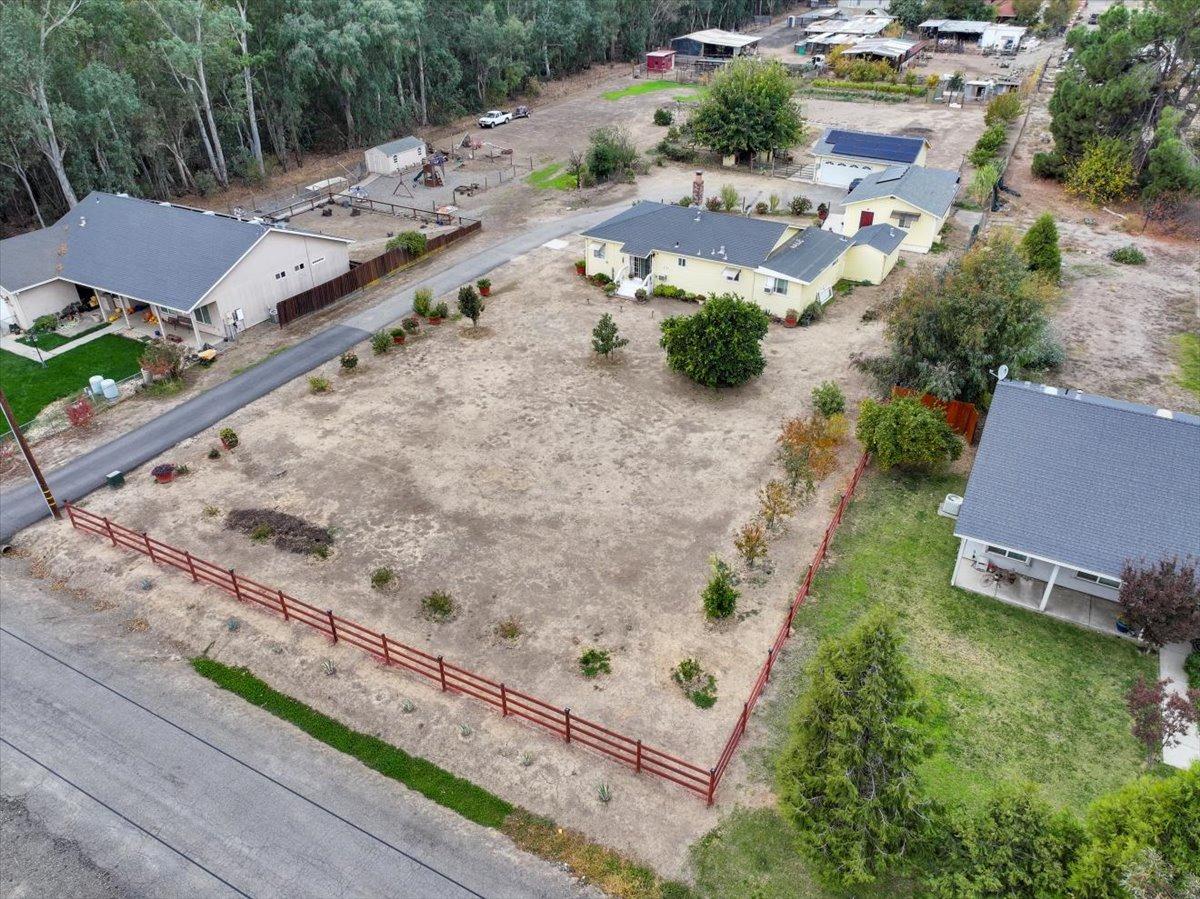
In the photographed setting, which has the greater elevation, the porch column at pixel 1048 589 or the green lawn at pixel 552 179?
the green lawn at pixel 552 179

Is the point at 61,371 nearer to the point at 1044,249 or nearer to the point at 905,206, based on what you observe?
the point at 905,206

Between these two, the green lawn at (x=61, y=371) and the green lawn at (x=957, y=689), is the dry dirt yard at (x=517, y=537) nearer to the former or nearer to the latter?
the green lawn at (x=957, y=689)

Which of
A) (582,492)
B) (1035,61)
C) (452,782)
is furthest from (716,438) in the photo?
(1035,61)

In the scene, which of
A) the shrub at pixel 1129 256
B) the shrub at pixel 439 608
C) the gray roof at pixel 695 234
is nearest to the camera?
the shrub at pixel 439 608

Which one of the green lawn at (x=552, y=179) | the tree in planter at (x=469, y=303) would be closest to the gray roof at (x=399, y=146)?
the green lawn at (x=552, y=179)

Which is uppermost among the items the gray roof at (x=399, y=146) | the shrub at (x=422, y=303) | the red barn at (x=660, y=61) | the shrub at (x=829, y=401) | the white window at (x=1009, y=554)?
the red barn at (x=660, y=61)

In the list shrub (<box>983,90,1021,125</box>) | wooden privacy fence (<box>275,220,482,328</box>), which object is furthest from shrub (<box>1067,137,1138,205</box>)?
wooden privacy fence (<box>275,220,482,328</box>)

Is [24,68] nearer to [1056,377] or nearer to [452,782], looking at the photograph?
[452,782]

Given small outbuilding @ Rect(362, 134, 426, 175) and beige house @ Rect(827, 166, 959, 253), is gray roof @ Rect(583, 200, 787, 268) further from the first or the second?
small outbuilding @ Rect(362, 134, 426, 175)

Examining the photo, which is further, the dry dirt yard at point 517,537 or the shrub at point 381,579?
the shrub at point 381,579
